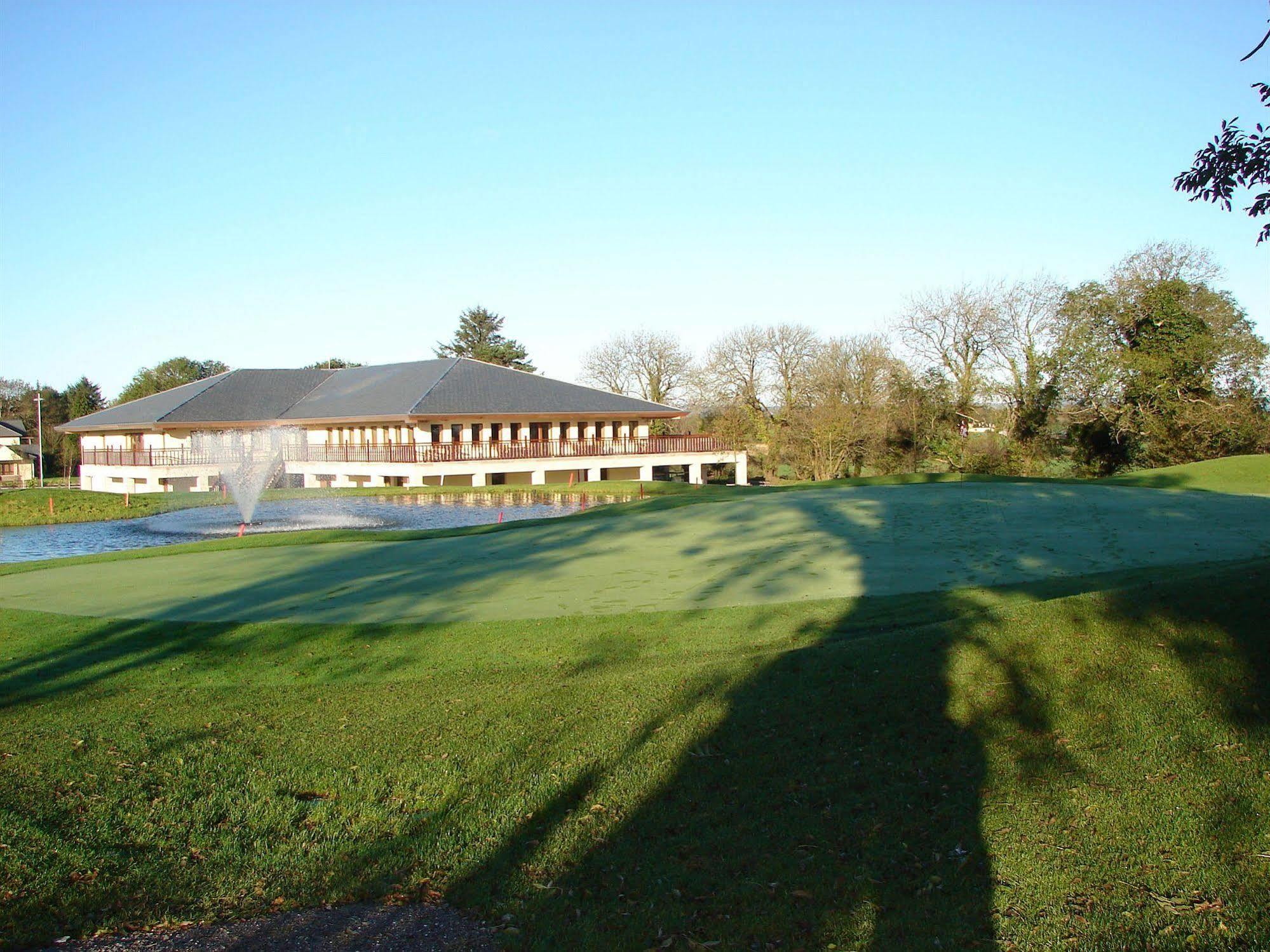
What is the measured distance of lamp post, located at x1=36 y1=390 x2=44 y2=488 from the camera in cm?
6153

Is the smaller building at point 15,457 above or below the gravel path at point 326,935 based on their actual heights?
above

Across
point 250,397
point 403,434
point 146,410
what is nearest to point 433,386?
point 403,434

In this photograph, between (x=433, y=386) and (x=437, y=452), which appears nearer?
(x=437, y=452)

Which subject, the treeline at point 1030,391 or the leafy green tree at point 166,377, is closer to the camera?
the treeline at point 1030,391

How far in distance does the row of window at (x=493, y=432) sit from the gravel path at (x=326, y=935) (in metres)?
44.6

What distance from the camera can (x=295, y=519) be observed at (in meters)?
30.0

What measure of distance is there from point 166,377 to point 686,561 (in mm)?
82364

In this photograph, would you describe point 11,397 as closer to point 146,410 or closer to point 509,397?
point 146,410

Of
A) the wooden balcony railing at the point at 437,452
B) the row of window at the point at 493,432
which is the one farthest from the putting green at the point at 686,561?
the row of window at the point at 493,432

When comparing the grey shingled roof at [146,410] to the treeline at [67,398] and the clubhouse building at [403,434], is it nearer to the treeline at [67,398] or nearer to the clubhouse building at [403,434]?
the clubhouse building at [403,434]

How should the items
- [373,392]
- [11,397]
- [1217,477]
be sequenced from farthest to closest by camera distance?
[11,397]
[373,392]
[1217,477]

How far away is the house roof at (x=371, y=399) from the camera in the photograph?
165ft

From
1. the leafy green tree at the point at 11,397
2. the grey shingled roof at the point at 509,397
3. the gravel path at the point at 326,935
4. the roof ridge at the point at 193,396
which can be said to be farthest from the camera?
the leafy green tree at the point at 11,397

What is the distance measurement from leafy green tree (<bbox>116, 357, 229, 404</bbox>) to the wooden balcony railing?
28.2m
